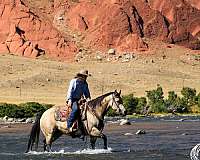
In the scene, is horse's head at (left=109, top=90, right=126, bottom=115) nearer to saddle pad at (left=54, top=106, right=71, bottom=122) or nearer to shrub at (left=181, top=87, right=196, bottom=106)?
saddle pad at (left=54, top=106, right=71, bottom=122)

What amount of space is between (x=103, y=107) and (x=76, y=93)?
1171 mm

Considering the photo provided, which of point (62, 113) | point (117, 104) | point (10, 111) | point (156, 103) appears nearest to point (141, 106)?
point (156, 103)

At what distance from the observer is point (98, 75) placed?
13650cm

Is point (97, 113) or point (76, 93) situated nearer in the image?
point (97, 113)

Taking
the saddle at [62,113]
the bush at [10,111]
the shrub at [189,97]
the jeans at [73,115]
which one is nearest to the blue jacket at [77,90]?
the jeans at [73,115]

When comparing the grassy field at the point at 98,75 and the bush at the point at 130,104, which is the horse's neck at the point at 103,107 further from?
the grassy field at the point at 98,75

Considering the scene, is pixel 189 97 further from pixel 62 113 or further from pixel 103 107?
pixel 103 107

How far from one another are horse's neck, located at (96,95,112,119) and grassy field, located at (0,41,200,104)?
78721mm

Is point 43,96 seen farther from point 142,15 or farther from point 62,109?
point 62,109

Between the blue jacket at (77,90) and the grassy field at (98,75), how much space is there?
78493mm

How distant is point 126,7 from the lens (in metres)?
179

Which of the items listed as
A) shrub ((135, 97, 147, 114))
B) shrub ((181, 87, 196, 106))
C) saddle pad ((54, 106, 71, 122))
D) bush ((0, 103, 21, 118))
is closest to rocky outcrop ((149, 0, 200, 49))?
shrub ((181, 87, 196, 106))

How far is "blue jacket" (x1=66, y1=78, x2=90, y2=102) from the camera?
24.7 m

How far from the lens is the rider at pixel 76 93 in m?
24.7
